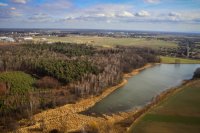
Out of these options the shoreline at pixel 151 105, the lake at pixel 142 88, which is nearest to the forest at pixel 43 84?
the lake at pixel 142 88

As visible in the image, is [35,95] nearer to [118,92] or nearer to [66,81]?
[66,81]

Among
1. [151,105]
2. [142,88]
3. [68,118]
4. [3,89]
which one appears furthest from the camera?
[142,88]

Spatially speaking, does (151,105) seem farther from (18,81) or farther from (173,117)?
(18,81)

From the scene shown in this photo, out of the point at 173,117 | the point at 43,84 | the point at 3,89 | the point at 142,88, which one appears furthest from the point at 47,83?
the point at 173,117

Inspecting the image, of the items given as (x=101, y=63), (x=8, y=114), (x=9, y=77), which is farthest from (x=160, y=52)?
(x=8, y=114)

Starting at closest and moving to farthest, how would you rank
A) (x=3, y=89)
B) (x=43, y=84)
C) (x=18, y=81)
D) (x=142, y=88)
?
(x=3, y=89)
(x=18, y=81)
(x=43, y=84)
(x=142, y=88)

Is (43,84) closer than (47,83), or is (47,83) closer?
(43,84)

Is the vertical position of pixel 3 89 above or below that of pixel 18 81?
below

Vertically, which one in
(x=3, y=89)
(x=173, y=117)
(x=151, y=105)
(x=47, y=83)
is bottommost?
(x=173, y=117)

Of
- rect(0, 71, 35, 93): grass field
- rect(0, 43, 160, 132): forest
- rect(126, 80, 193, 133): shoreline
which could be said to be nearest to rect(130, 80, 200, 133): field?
rect(126, 80, 193, 133): shoreline

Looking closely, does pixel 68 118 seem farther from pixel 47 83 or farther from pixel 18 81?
pixel 18 81
